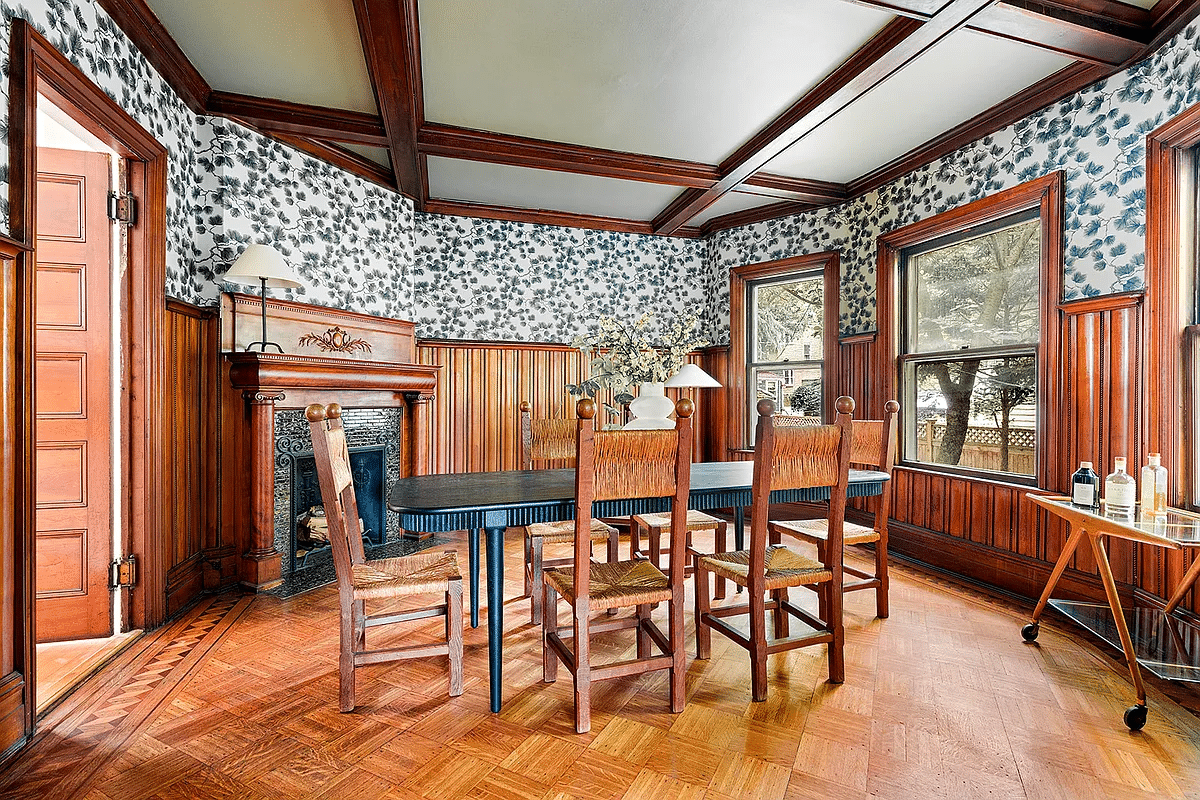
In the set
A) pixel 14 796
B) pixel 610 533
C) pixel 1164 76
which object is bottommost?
pixel 14 796

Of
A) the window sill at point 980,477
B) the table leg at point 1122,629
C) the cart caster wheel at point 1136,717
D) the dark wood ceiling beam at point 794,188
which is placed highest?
the dark wood ceiling beam at point 794,188

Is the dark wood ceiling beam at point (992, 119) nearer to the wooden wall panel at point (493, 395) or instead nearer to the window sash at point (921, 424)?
the window sash at point (921, 424)

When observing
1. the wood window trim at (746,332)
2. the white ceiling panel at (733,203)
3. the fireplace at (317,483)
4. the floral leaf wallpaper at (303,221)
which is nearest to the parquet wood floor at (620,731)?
the fireplace at (317,483)

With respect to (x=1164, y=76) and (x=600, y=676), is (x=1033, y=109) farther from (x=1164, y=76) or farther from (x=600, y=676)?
(x=600, y=676)

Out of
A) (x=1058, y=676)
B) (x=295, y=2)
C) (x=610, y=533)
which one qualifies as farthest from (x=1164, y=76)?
(x=295, y=2)

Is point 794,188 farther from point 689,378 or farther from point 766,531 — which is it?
Result: point 766,531

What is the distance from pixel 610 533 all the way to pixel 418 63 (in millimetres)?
2429

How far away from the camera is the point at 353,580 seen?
2.06m

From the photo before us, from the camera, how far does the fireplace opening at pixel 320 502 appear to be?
3.56 meters

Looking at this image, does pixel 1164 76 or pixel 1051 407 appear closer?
pixel 1164 76

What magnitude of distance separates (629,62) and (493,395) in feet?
9.69

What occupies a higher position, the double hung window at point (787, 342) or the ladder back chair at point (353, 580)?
the double hung window at point (787, 342)

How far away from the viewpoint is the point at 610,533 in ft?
9.29

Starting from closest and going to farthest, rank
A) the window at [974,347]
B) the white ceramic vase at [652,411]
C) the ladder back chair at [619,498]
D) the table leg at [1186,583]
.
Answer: the ladder back chair at [619,498], the table leg at [1186,583], the white ceramic vase at [652,411], the window at [974,347]
